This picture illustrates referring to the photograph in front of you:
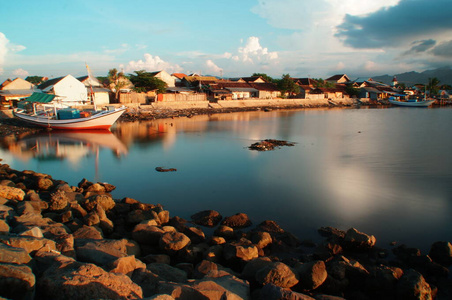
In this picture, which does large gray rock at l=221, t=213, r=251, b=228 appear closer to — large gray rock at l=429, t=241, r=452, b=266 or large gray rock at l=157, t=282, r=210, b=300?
large gray rock at l=429, t=241, r=452, b=266

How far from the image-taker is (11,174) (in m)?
12.5

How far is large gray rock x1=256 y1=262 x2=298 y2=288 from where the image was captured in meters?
4.93

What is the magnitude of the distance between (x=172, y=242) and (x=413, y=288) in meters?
4.22

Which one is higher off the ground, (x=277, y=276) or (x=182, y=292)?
(x=182, y=292)

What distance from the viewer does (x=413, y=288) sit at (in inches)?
201

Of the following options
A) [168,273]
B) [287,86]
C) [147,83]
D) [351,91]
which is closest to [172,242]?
[168,273]

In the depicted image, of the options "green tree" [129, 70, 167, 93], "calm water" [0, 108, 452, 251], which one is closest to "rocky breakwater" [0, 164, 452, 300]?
"calm water" [0, 108, 452, 251]

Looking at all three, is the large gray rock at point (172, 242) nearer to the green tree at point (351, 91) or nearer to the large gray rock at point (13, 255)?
the large gray rock at point (13, 255)

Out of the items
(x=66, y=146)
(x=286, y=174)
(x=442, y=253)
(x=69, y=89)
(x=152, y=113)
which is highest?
(x=69, y=89)

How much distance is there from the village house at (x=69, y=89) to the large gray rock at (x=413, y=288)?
36.7 m

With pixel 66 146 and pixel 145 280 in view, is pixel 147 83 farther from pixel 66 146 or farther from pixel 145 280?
pixel 145 280

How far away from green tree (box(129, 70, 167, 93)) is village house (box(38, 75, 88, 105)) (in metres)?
7.82

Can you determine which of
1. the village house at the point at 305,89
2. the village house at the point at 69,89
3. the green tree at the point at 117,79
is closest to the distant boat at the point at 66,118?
the village house at the point at 69,89

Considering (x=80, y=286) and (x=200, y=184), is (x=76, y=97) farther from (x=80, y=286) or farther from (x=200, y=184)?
(x=80, y=286)
